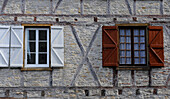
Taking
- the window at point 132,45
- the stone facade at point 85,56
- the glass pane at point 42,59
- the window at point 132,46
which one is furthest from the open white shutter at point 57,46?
the window at point 132,45

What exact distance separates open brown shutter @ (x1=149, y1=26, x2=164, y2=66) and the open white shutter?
296cm

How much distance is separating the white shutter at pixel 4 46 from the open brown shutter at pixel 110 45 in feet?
10.4

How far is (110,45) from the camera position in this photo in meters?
11.9

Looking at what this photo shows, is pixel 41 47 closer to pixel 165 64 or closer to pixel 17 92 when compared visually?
pixel 17 92

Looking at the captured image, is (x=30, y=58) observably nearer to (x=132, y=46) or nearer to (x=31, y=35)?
(x=31, y=35)

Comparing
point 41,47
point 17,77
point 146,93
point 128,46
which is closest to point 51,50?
point 41,47

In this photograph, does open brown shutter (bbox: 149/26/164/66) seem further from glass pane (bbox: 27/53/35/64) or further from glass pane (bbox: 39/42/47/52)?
glass pane (bbox: 27/53/35/64)

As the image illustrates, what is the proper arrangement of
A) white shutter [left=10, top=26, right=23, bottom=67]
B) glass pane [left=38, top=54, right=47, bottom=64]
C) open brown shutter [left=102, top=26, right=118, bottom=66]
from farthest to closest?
1. glass pane [left=38, top=54, right=47, bottom=64]
2. open brown shutter [left=102, top=26, right=118, bottom=66]
3. white shutter [left=10, top=26, right=23, bottom=67]

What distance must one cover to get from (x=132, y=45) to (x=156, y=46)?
0.80 metres

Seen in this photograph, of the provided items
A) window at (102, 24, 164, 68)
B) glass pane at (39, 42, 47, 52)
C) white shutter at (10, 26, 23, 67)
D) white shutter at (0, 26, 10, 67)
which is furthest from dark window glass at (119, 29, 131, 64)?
white shutter at (0, 26, 10, 67)

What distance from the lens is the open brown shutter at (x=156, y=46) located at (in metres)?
11.9

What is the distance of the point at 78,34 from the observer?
39.5 ft

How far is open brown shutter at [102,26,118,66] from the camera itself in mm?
11859

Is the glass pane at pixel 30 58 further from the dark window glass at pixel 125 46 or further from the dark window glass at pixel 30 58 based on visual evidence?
the dark window glass at pixel 125 46
